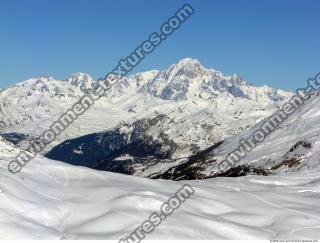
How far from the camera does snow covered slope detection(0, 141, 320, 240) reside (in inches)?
Answer: 1017

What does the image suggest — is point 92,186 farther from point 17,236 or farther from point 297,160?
point 297,160

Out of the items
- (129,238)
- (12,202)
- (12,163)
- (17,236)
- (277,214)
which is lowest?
(277,214)

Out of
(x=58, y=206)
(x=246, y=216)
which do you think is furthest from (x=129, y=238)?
(x=246, y=216)

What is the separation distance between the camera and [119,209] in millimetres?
28891

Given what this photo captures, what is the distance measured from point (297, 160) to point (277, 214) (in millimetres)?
126211

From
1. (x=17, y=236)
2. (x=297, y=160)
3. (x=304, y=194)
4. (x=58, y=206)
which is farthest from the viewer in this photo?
(x=297, y=160)

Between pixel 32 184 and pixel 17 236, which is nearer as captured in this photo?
pixel 17 236

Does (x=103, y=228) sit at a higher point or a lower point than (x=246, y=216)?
higher

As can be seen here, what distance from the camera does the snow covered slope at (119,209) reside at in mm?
25844

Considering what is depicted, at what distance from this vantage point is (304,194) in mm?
43812

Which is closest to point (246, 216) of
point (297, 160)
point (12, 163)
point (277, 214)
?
point (277, 214)

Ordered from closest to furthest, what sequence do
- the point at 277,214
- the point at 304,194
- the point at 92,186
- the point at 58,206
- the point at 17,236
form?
the point at 17,236
the point at 58,206
the point at 277,214
the point at 92,186
the point at 304,194

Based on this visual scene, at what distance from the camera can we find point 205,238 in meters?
25.6

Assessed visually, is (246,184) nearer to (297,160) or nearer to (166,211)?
(166,211)
